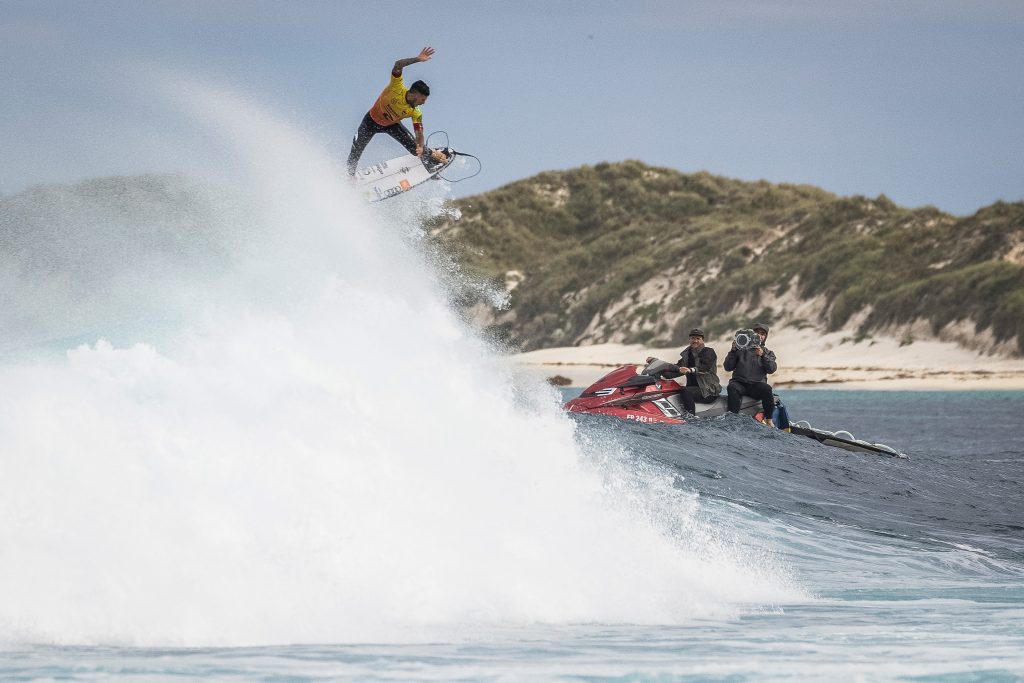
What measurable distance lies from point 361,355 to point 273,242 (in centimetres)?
538

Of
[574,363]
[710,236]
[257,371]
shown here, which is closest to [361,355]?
[257,371]

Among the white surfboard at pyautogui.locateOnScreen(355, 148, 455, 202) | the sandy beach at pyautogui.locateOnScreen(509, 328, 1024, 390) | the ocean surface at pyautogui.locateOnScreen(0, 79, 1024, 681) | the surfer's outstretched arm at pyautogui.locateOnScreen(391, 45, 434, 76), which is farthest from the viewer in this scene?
the sandy beach at pyautogui.locateOnScreen(509, 328, 1024, 390)

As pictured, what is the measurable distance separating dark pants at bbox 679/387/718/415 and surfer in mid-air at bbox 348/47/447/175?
13.4 ft

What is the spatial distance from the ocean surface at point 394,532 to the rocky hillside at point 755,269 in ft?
73.7

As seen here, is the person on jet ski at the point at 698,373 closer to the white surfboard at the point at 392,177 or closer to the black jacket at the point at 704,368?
the black jacket at the point at 704,368

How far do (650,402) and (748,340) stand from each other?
52.0 inches

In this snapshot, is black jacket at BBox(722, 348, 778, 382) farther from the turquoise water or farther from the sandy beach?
the sandy beach

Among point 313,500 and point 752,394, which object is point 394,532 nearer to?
point 313,500

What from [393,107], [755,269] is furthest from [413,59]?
[755,269]

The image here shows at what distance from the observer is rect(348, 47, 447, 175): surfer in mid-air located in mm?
12609

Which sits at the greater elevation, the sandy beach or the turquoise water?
the sandy beach

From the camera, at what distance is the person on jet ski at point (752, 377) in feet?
45.4

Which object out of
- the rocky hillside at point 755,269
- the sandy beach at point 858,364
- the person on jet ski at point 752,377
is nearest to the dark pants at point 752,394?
the person on jet ski at point 752,377

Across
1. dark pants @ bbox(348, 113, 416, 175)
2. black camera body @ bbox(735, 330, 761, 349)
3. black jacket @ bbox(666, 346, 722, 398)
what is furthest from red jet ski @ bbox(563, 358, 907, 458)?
dark pants @ bbox(348, 113, 416, 175)
